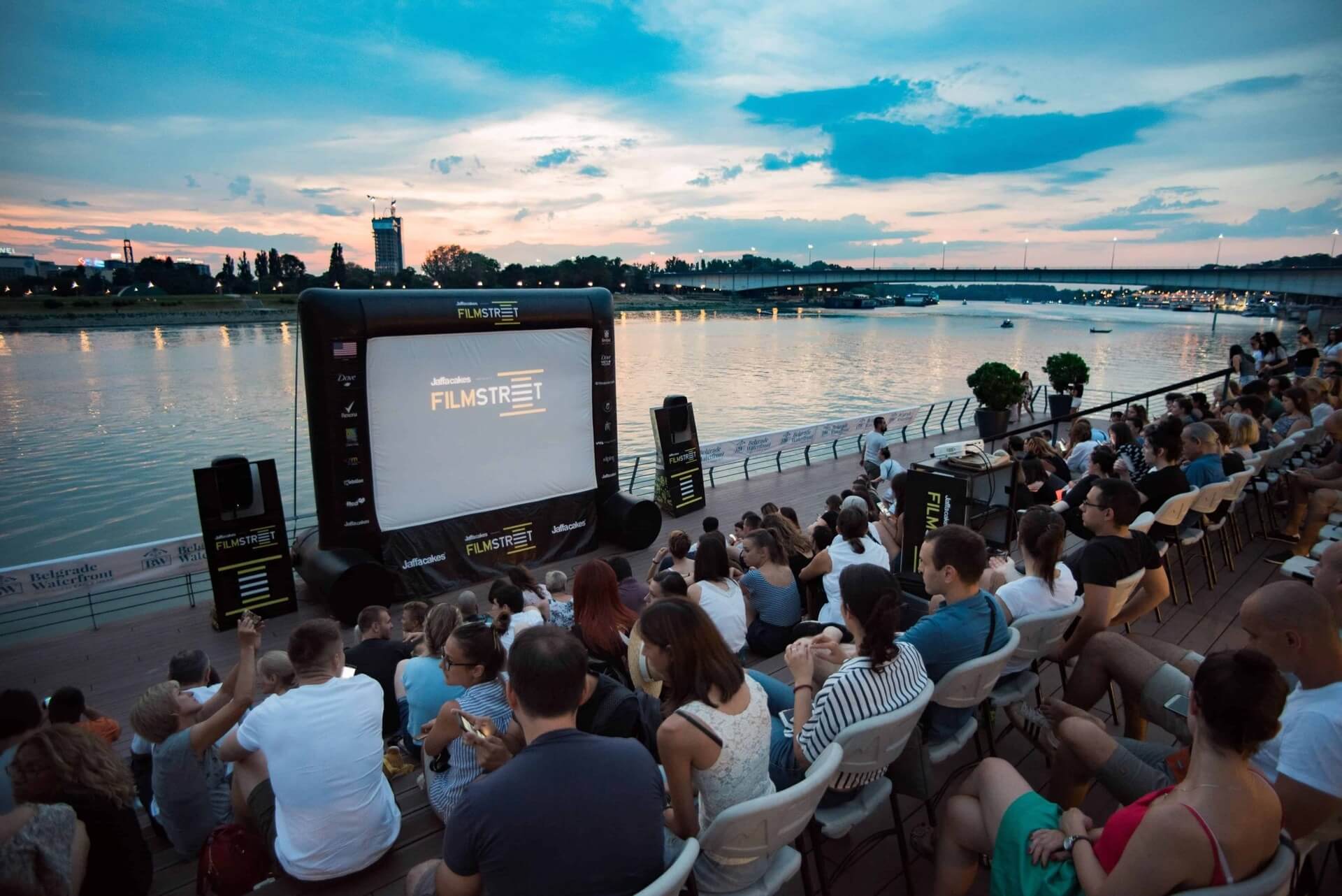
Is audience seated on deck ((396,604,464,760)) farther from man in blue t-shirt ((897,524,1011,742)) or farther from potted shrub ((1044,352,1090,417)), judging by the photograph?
potted shrub ((1044,352,1090,417))

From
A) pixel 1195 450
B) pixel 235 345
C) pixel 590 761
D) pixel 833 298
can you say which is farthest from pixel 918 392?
pixel 833 298

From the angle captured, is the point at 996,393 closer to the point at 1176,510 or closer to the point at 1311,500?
the point at 1311,500

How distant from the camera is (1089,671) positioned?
3.05 meters

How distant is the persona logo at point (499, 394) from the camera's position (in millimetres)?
7531

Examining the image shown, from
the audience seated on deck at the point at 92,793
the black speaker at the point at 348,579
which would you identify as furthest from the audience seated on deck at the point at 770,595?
the black speaker at the point at 348,579

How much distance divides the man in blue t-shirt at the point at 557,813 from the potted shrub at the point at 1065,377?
16.6 metres

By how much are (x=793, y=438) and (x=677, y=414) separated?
3815 millimetres

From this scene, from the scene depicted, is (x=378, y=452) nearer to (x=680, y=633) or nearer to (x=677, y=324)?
(x=680, y=633)

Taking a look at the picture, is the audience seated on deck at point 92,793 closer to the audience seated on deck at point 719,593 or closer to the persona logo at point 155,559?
the audience seated on deck at point 719,593

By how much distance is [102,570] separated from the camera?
24.3 feet

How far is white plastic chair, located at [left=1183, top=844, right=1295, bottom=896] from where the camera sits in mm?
1467

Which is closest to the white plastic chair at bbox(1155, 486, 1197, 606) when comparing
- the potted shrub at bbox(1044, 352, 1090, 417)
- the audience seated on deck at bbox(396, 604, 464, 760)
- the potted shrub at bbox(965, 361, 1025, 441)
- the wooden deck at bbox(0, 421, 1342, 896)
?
the wooden deck at bbox(0, 421, 1342, 896)

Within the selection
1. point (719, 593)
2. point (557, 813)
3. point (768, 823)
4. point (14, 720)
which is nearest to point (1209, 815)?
point (768, 823)

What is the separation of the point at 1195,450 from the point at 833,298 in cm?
10222
